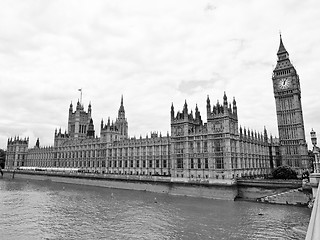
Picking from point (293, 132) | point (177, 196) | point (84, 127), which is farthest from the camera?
point (84, 127)

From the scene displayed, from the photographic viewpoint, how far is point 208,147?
2640 inches

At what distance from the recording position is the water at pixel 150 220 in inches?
1294

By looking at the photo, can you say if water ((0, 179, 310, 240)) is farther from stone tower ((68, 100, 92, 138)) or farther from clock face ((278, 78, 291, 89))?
stone tower ((68, 100, 92, 138))

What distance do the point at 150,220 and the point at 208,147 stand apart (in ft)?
103

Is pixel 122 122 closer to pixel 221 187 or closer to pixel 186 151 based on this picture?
pixel 186 151

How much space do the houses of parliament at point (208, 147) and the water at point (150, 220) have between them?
14.5m

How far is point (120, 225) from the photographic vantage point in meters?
37.1

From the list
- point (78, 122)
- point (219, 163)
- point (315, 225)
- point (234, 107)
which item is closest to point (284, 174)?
point (219, 163)

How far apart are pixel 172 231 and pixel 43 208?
94.8 feet

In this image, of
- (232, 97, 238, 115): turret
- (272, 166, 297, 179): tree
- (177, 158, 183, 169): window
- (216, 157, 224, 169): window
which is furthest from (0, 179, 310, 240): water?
(232, 97, 238, 115): turret

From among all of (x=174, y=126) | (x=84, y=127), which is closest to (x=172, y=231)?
(x=174, y=126)

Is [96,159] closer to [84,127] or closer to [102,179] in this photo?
[102,179]

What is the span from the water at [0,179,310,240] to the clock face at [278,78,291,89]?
51596 millimetres

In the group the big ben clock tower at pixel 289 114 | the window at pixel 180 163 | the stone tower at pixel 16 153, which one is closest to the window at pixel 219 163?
the window at pixel 180 163
